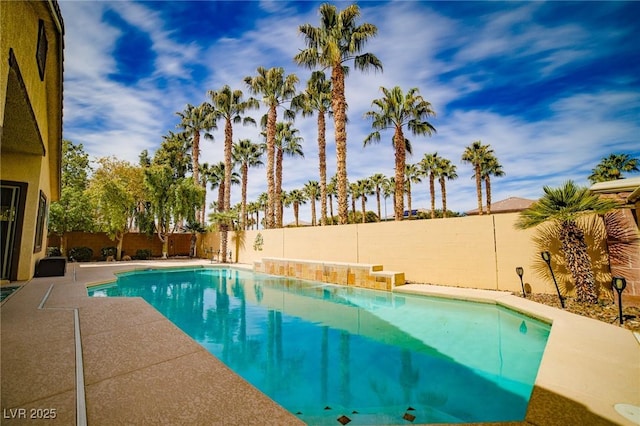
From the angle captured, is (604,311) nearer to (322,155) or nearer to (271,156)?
(322,155)

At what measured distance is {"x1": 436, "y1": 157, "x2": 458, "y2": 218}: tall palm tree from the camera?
33.8 metres

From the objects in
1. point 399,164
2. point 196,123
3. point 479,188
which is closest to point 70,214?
point 196,123

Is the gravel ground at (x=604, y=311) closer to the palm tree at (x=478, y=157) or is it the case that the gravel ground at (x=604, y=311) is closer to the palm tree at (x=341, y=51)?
the palm tree at (x=341, y=51)

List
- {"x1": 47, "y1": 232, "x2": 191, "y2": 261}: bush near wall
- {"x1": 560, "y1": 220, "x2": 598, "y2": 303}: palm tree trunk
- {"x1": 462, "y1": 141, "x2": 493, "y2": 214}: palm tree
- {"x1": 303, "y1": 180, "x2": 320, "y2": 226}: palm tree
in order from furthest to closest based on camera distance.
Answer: {"x1": 303, "y1": 180, "x2": 320, "y2": 226}: palm tree, {"x1": 462, "y1": 141, "x2": 493, "y2": 214}: palm tree, {"x1": 47, "y1": 232, "x2": 191, "y2": 261}: bush near wall, {"x1": 560, "y1": 220, "x2": 598, "y2": 303}: palm tree trunk

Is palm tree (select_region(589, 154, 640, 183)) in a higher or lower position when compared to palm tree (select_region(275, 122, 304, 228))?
lower

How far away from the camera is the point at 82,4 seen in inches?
212

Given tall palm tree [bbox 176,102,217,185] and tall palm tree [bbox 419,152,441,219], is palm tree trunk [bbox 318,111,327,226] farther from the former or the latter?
tall palm tree [bbox 419,152,441,219]

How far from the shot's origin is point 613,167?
77.7ft

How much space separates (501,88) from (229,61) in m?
11.6

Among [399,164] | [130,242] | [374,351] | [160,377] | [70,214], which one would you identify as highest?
[399,164]

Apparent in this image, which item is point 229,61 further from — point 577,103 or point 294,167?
point 294,167

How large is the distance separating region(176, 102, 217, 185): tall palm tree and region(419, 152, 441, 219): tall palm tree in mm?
24539

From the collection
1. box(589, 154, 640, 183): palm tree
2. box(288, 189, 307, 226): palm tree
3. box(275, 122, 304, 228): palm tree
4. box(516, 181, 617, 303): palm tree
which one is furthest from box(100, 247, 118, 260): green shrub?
box(589, 154, 640, 183): palm tree

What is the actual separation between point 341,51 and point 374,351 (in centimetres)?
1435
